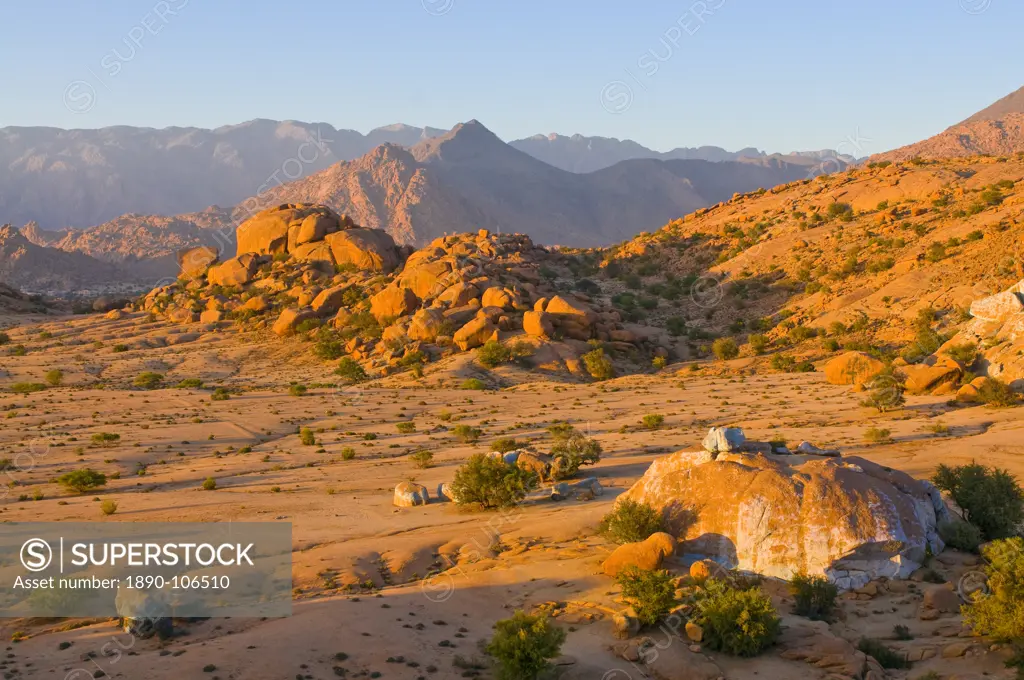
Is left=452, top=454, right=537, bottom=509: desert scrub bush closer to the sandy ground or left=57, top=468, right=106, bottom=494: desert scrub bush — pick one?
the sandy ground

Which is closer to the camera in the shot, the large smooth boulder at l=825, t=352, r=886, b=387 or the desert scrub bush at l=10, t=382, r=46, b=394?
the large smooth boulder at l=825, t=352, r=886, b=387

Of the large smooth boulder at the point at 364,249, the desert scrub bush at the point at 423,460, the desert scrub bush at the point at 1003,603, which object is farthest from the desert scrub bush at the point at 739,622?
the large smooth boulder at the point at 364,249

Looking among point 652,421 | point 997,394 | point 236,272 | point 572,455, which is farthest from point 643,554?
point 236,272

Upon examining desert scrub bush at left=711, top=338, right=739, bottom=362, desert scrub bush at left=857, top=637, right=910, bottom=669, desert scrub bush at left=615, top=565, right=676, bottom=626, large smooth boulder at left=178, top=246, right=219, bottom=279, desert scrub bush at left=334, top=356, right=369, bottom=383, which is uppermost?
large smooth boulder at left=178, top=246, right=219, bottom=279

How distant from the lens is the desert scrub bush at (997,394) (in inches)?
974

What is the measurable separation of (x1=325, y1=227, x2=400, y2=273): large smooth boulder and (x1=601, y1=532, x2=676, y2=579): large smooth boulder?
42492mm

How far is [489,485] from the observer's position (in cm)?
1814

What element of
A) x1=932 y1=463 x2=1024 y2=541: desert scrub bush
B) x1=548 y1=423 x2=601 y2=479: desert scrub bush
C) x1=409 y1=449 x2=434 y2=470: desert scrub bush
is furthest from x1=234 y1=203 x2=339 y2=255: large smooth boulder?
x1=932 y1=463 x2=1024 y2=541: desert scrub bush

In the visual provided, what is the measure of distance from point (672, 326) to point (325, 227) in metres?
27.4

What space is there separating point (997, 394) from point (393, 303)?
3061 centimetres

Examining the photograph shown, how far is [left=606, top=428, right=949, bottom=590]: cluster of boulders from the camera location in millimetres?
12578

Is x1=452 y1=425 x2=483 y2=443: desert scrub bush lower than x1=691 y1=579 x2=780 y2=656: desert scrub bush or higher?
higher

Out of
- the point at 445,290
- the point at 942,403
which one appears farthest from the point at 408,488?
the point at 445,290

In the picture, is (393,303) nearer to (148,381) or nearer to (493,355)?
(493,355)
